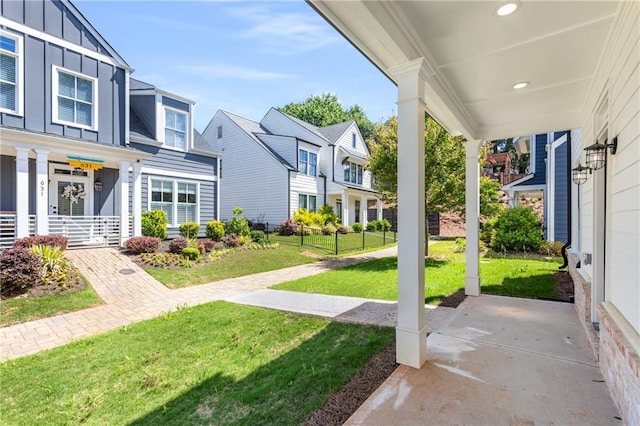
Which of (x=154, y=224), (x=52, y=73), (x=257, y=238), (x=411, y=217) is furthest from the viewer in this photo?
(x=257, y=238)

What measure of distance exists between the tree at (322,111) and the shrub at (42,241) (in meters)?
31.1

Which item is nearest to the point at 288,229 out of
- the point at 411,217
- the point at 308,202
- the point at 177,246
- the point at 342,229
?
the point at 308,202

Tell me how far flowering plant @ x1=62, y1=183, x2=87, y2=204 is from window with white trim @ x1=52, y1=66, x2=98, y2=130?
2.11m

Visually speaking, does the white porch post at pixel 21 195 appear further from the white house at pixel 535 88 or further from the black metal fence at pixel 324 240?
the white house at pixel 535 88

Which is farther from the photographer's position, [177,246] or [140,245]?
[177,246]

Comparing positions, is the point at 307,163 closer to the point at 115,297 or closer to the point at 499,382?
the point at 115,297

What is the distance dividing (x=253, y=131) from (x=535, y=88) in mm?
18090

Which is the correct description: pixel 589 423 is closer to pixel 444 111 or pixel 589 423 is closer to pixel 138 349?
pixel 444 111

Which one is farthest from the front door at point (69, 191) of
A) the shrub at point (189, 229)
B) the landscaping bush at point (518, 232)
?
the landscaping bush at point (518, 232)

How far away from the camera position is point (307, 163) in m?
19.7

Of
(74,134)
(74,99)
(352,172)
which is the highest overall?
(74,99)

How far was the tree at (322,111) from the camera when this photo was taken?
3734 cm

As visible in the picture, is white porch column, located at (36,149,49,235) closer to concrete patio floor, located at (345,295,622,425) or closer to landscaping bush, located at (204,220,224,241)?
landscaping bush, located at (204,220,224,241)

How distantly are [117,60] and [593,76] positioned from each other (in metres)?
12.7
